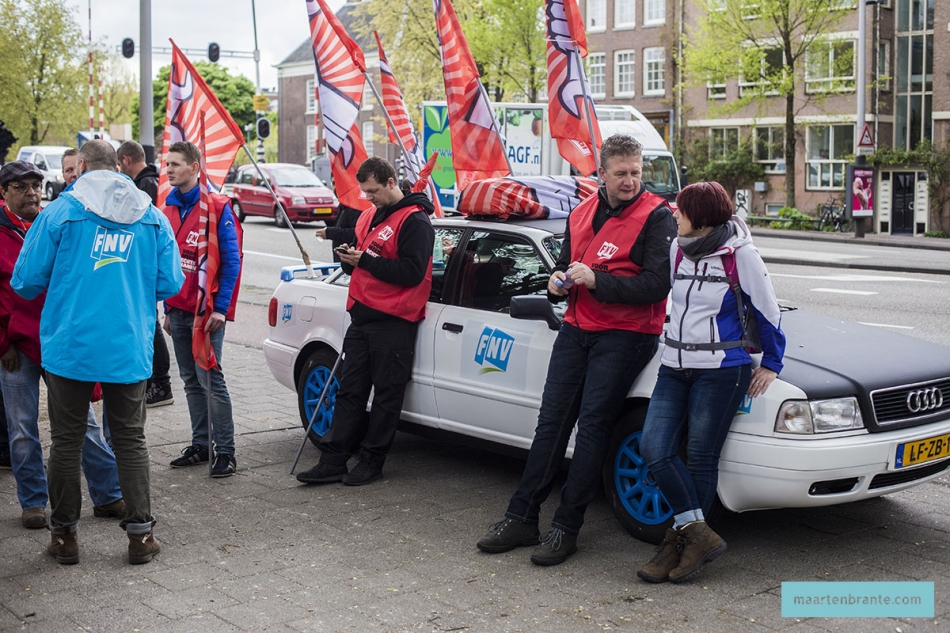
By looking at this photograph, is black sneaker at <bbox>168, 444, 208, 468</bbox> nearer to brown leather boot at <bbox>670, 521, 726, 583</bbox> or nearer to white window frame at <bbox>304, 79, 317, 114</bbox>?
brown leather boot at <bbox>670, 521, 726, 583</bbox>

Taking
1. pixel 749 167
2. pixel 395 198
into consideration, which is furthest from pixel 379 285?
pixel 749 167

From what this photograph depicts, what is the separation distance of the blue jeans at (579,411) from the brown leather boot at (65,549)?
200cm

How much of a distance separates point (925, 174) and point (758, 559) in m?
34.0

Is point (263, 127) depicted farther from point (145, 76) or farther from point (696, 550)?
point (696, 550)

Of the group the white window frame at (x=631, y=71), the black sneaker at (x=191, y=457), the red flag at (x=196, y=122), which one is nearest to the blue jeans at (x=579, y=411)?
the black sneaker at (x=191, y=457)

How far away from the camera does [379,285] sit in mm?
6301

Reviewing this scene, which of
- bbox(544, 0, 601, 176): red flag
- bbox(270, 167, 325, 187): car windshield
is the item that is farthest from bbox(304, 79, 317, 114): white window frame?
bbox(544, 0, 601, 176): red flag

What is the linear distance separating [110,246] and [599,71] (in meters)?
45.8

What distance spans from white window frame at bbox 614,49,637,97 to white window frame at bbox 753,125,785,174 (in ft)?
22.7

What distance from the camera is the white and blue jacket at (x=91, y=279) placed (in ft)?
16.1

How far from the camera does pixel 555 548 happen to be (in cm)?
500

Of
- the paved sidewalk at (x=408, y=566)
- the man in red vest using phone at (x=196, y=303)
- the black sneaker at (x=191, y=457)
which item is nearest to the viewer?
the paved sidewalk at (x=408, y=566)

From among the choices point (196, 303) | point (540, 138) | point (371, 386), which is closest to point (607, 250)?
point (371, 386)

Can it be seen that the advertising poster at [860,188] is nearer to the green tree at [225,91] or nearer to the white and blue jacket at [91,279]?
the white and blue jacket at [91,279]
